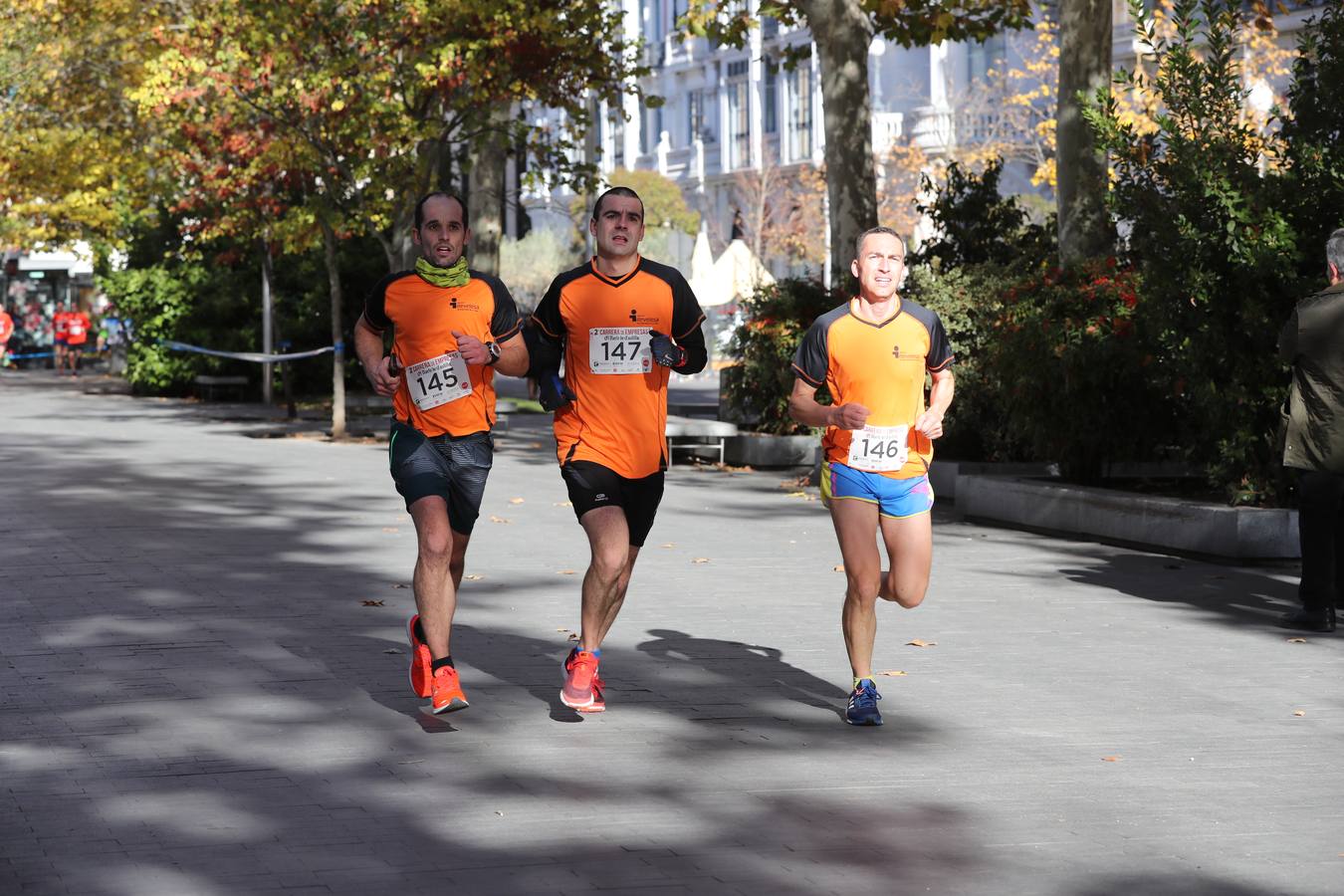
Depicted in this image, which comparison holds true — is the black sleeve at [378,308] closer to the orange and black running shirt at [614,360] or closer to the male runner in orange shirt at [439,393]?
the male runner in orange shirt at [439,393]

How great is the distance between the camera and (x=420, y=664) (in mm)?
7871

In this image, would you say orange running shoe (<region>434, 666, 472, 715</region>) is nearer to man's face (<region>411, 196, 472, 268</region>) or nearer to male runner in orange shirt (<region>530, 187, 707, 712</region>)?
male runner in orange shirt (<region>530, 187, 707, 712</region>)

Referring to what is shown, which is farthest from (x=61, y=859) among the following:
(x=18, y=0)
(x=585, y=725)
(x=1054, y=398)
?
(x=18, y=0)

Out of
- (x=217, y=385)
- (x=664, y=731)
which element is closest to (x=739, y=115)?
(x=217, y=385)

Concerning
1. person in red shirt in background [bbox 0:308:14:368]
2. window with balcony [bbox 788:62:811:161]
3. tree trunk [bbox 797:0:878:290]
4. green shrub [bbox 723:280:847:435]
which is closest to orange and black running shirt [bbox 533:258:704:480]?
green shrub [bbox 723:280:847:435]

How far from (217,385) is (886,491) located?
1189 inches

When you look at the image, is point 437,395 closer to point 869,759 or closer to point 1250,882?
point 869,759

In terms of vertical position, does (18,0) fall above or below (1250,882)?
above

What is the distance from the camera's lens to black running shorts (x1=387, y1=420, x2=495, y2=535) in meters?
7.75

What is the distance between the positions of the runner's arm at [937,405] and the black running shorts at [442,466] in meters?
1.53

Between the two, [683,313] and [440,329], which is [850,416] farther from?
[440,329]

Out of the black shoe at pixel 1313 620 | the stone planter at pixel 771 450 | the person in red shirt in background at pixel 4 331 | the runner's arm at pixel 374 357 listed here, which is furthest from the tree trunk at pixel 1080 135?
Answer: the person in red shirt in background at pixel 4 331

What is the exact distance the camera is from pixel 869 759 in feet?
23.7

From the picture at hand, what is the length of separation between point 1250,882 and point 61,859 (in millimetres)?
3092
